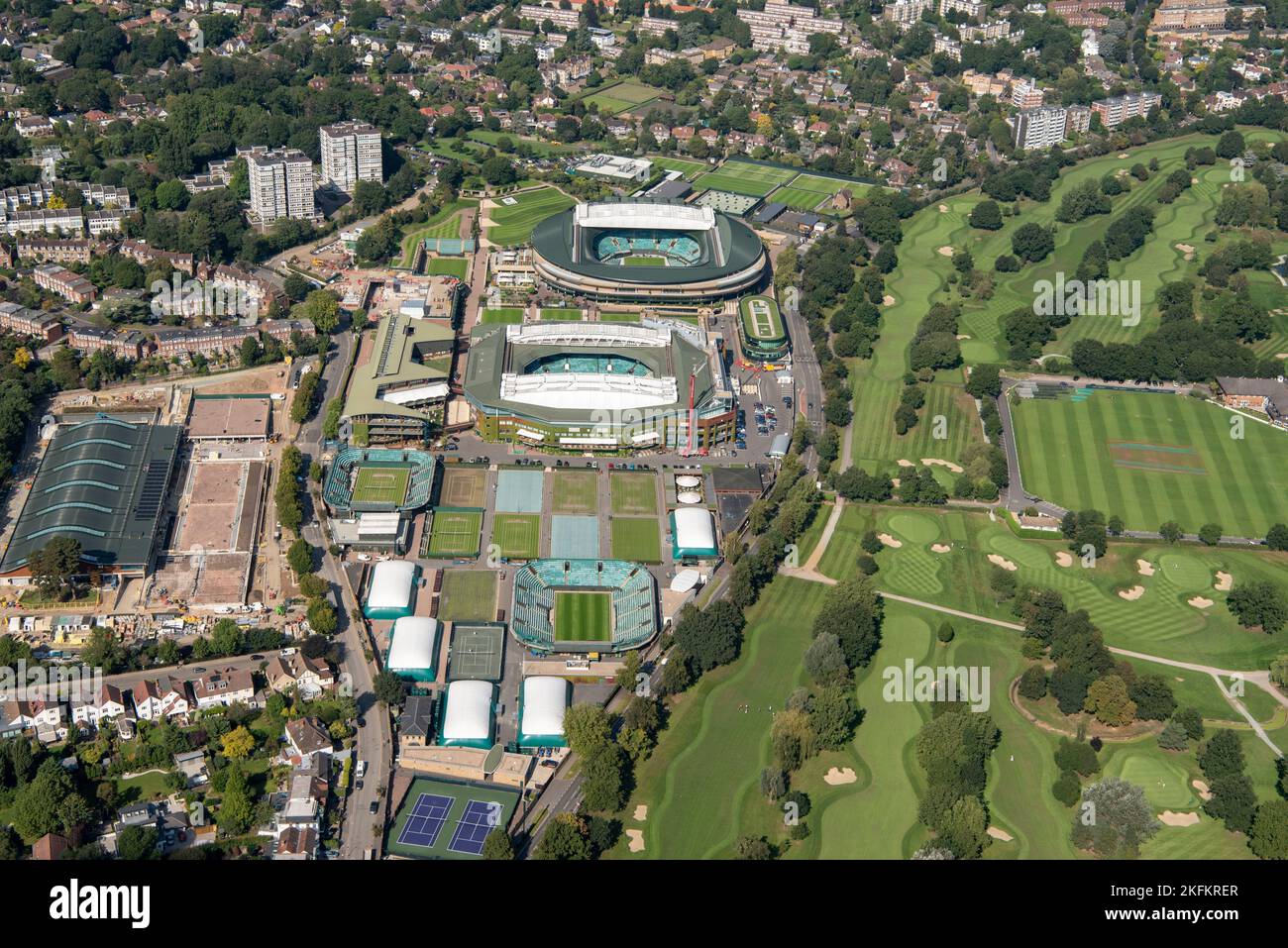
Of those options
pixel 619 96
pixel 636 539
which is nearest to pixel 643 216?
pixel 619 96

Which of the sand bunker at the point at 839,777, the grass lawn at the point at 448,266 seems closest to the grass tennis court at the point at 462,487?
the sand bunker at the point at 839,777

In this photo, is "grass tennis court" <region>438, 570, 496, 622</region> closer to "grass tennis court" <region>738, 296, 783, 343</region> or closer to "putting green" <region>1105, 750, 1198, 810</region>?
"putting green" <region>1105, 750, 1198, 810</region>

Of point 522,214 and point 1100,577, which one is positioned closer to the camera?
point 1100,577

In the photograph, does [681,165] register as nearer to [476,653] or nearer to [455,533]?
[455,533]

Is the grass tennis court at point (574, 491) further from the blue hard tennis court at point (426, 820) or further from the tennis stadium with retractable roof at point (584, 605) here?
the blue hard tennis court at point (426, 820)

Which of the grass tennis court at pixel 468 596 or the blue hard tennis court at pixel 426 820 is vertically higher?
the blue hard tennis court at pixel 426 820
